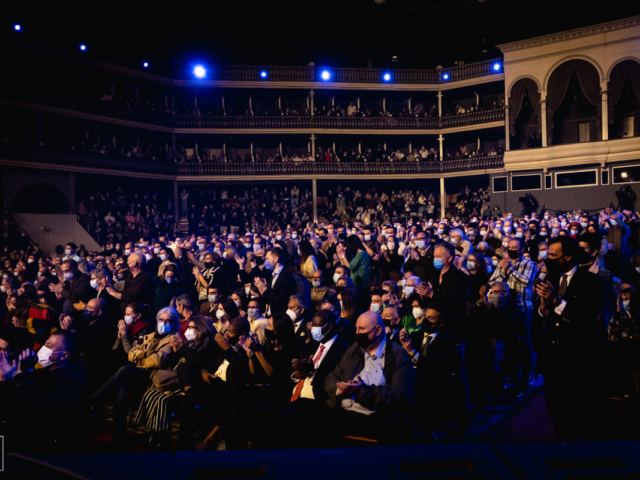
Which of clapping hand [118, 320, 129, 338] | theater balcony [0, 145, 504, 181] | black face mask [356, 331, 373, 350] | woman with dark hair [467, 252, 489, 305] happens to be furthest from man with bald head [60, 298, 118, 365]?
theater balcony [0, 145, 504, 181]

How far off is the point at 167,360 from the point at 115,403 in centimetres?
71

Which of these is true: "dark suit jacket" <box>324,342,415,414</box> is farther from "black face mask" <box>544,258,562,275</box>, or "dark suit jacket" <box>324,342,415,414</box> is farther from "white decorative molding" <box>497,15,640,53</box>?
"white decorative molding" <box>497,15,640,53</box>

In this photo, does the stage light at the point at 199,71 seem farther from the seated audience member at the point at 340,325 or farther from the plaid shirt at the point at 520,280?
the seated audience member at the point at 340,325

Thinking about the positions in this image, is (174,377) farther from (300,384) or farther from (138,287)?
(138,287)

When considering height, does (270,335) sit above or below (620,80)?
below

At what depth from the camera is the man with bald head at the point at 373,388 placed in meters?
4.68

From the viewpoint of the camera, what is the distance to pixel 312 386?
5535mm

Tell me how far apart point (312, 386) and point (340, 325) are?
2.92ft

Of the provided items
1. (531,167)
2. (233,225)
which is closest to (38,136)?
(233,225)

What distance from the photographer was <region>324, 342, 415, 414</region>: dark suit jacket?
471 centimetres

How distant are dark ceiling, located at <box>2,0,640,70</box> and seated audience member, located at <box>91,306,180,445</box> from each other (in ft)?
92.8

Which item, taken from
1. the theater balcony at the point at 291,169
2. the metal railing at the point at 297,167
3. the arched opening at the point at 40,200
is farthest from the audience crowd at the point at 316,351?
the metal railing at the point at 297,167

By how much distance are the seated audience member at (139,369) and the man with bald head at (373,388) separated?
2.28 meters

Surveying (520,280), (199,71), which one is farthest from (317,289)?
(199,71)
